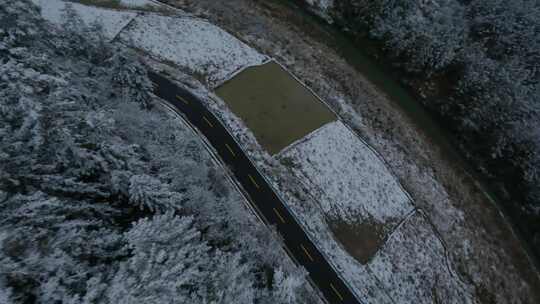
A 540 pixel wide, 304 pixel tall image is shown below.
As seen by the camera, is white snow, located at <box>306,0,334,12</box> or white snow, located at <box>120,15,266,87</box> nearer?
white snow, located at <box>120,15,266,87</box>

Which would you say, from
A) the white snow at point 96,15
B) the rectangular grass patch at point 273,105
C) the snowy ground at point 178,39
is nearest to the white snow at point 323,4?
the snowy ground at point 178,39

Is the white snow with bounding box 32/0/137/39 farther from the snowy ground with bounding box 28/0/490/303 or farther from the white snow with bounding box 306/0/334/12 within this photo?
the white snow with bounding box 306/0/334/12

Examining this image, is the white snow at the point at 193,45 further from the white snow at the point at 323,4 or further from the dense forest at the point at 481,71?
the dense forest at the point at 481,71

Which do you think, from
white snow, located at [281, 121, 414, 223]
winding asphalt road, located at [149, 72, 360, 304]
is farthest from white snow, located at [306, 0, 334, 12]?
winding asphalt road, located at [149, 72, 360, 304]

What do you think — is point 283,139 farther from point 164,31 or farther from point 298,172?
point 164,31

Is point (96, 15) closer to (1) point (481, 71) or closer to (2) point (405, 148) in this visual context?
(2) point (405, 148)

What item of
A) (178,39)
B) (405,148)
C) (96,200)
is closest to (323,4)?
(178,39)
